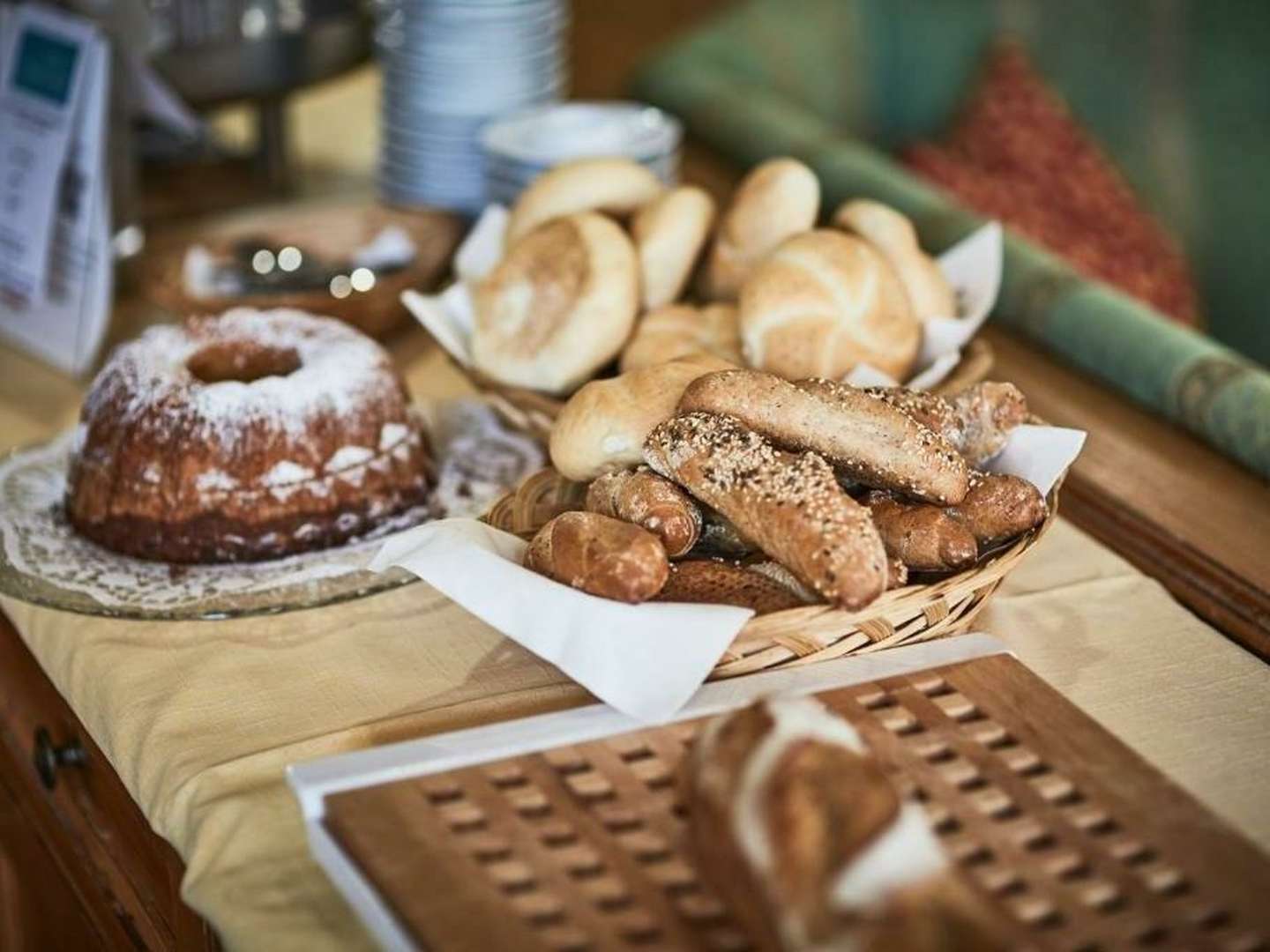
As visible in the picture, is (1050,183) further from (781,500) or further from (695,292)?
(781,500)

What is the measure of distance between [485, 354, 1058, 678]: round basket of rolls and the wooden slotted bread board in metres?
0.06

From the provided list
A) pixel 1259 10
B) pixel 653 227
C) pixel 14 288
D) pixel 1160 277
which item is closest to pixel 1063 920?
pixel 653 227

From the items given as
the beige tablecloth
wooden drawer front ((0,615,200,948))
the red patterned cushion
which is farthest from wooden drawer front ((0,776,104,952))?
the red patterned cushion

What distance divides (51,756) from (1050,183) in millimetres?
1472

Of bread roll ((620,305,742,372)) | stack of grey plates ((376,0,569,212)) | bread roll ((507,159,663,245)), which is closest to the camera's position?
bread roll ((620,305,742,372))

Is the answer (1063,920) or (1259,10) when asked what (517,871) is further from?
(1259,10)

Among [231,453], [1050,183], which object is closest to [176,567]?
[231,453]

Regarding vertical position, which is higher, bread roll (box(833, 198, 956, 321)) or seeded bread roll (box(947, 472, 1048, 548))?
bread roll (box(833, 198, 956, 321))

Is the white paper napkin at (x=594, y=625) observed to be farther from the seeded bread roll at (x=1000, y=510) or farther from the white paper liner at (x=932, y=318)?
the white paper liner at (x=932, y=318)

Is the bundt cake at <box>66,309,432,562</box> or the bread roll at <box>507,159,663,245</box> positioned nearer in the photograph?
the bundt cake at <box>66,309,432,562</box>

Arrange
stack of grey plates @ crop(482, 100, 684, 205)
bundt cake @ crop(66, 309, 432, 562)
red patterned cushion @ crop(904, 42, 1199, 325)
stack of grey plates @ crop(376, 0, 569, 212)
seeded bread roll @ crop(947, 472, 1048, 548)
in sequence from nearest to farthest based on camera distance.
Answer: seeded bread roll @ crop(947, 472, 1048, 548), bundt cake @ crop(66, 309, 432, 562), stack of grey plates @ crop(482, 100, 684, 205), stack of grey plates @ crop(376, 0, 569, 212), red patterned cushion @ crop(904, 42, 1199, 325)

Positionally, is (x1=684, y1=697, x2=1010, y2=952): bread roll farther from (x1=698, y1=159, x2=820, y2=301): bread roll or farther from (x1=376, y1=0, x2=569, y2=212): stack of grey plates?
(x1=376, y1=0, x2=569, y2=212): stack of grey plates

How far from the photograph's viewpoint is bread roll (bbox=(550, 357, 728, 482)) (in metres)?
0.96

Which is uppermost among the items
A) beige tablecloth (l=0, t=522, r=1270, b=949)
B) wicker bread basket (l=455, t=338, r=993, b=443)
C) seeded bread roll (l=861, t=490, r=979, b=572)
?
seeded bread roll (l=861, t=490, r=979, b=572)
